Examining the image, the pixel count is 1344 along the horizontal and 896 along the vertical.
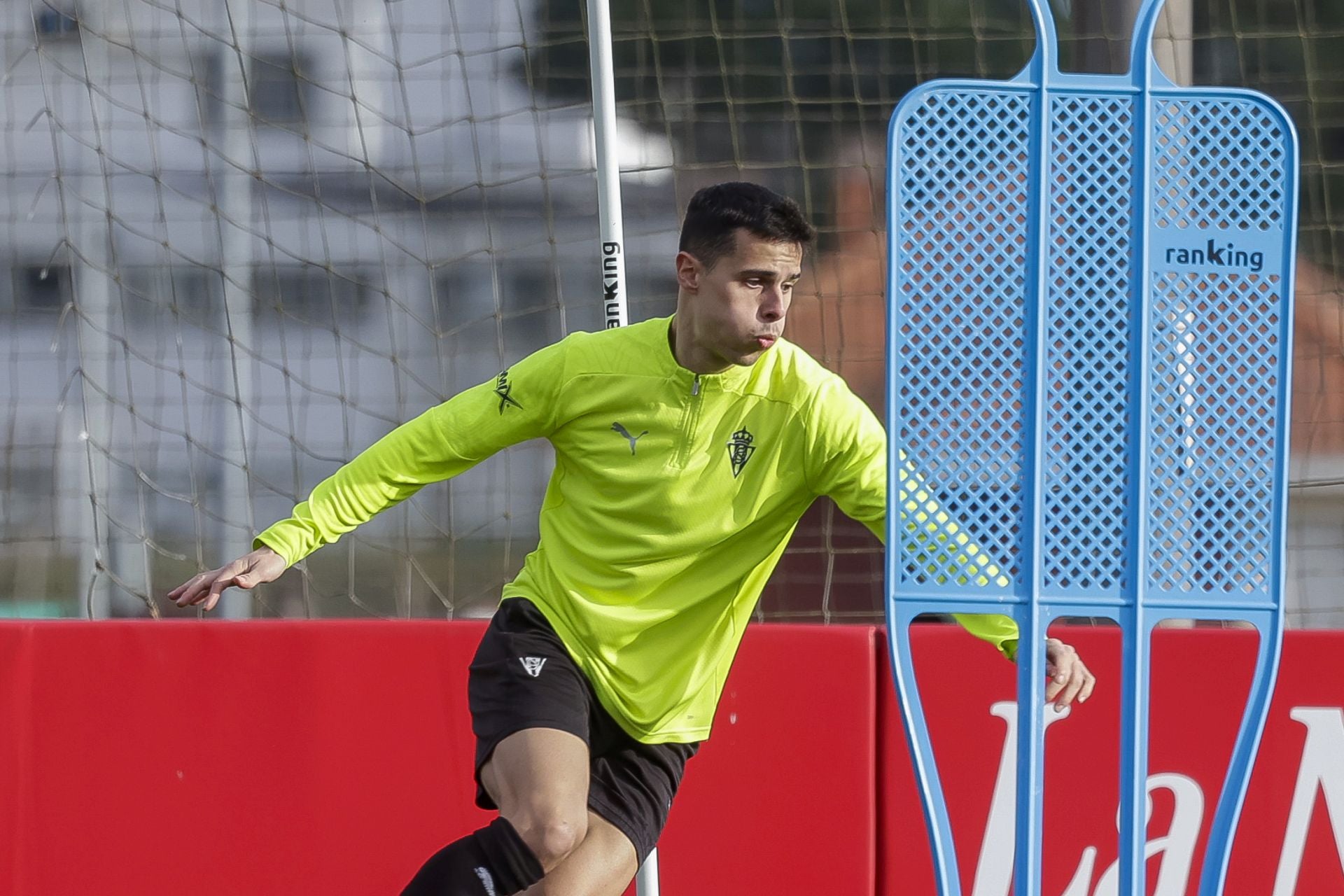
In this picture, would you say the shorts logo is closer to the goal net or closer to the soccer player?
the soccer player

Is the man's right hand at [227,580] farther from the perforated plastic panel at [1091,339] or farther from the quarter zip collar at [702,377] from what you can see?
the perforated plastic panel at [1091,339]

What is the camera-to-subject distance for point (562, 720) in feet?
10.2

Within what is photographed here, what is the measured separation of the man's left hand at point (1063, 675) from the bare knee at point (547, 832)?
3.15 feet

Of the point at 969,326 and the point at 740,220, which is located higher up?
the point at 740,220

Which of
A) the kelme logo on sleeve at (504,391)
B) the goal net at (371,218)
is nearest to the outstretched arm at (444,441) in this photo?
the kelme logo on sleeve at (504,391)

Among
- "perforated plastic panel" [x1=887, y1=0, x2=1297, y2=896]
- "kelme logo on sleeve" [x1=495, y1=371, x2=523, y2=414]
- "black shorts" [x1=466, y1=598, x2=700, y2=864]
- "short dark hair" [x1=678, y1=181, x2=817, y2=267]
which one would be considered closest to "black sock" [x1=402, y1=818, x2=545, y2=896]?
"black shorts" [x1=466, y1=598, x2=700, y2=864]

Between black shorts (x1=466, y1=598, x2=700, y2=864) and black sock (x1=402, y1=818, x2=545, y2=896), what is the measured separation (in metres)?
0.22

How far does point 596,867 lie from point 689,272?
1.26m

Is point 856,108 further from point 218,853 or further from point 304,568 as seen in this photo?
point 218,853

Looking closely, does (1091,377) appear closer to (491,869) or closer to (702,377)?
(702,377)

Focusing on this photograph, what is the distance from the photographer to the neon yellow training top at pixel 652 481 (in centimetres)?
324

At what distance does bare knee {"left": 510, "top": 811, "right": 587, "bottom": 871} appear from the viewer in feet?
9.62

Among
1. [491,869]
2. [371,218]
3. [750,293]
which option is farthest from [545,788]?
[371,218]

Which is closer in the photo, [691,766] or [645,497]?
[645,497]
